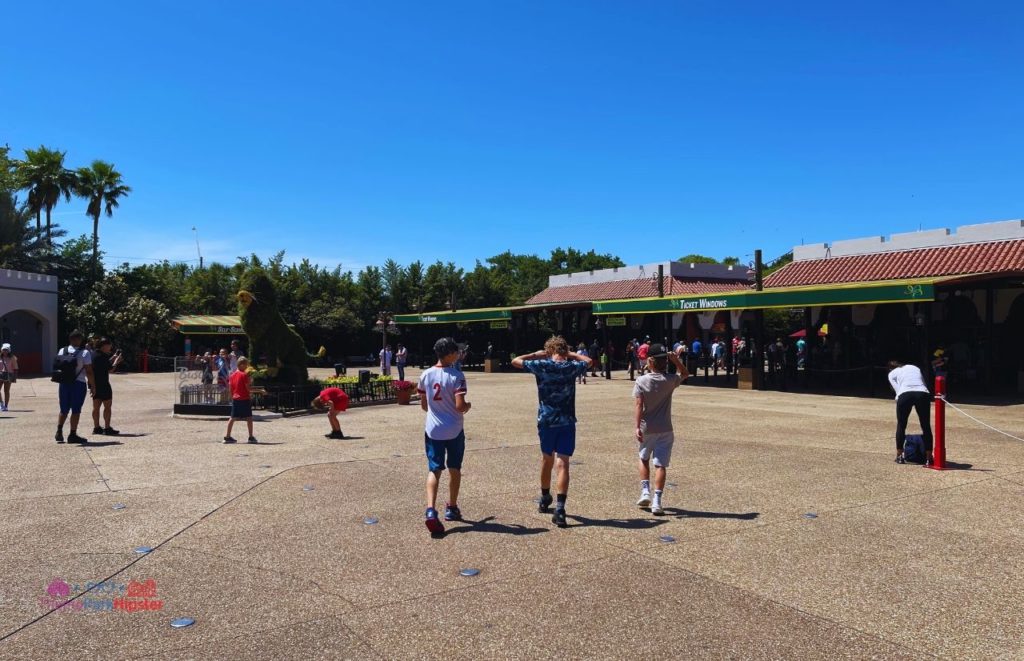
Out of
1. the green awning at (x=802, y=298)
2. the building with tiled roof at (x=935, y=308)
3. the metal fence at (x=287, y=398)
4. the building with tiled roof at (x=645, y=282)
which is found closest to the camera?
the metal fence at (x=287, y=398)

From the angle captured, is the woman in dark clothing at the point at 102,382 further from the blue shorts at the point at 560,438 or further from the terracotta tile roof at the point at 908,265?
the terracotta tile roof at the point at 908,265

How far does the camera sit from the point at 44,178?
48.4 m

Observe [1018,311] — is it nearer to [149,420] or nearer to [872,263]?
[872,263]

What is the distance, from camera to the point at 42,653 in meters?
4.07

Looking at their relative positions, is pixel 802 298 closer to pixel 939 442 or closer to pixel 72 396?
pixel 939 442

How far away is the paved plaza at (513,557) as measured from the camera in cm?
426

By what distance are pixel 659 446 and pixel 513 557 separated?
2117mm

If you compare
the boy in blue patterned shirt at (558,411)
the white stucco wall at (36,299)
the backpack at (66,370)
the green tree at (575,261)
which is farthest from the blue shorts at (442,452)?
the green tree at (575,261)

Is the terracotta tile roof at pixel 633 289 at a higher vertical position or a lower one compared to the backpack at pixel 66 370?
higher

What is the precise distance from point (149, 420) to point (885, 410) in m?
15.8

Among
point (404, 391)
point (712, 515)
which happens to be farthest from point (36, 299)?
point (712, 515)

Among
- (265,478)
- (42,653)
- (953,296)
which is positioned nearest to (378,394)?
(265,478)

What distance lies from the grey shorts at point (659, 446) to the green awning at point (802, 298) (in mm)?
14101

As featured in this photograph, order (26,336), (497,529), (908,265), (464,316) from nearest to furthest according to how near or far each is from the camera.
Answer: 1. (497,529)
2. (908,265)
3. (464,316)
4. (26,336)
